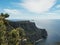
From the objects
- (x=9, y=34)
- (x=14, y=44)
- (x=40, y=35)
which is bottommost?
(x=40, y=35)

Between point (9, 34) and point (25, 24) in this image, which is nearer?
point (9, 34)

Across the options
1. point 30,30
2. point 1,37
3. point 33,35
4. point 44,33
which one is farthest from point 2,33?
point 44,33

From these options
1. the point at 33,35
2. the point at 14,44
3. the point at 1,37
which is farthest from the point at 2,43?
the point at 33,35

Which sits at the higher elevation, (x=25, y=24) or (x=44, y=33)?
(x=25, y=24)

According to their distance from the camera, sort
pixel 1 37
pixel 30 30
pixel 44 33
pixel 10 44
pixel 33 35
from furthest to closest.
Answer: pixel 44 33, pixel 30 30, pixel 33 35, pixel 10 44, pixel 1 37

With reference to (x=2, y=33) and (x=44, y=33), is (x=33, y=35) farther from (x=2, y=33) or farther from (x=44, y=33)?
(x=2, y=33)

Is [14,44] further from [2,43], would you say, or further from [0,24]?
[0,24]

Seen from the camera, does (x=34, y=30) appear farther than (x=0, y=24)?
Yes

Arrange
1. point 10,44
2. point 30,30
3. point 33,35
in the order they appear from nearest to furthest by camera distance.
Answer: point 10,44
point 33,35
point 30,30

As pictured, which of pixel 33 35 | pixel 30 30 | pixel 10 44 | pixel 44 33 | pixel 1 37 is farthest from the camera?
pixel 44 33
